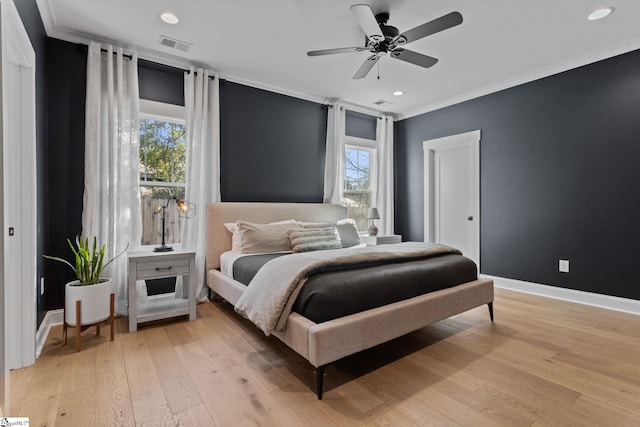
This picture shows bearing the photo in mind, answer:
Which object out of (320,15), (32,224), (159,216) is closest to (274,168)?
(159,216)

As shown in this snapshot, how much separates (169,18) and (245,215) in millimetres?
2093

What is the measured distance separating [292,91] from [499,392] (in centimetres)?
409

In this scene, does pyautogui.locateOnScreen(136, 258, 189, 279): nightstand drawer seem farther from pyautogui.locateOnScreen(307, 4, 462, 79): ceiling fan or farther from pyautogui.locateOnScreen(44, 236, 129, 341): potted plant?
pyautogui.locateOnScreen(307, 4, 462, 79): ceiling fan

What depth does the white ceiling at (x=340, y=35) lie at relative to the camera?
2602mm

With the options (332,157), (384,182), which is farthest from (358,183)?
(332,157)

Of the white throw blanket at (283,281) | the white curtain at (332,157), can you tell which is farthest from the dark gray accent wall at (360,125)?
the white throw blanket at (283,281)

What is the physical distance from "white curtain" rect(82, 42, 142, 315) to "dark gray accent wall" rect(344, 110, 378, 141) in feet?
10.3

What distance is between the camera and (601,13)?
270 cm

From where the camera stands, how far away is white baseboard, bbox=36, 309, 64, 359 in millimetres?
2408

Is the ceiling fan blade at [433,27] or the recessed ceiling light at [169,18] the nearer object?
the ceiling fan blade at [433,27]

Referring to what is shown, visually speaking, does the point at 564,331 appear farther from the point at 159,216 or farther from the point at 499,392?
the point at 159,216

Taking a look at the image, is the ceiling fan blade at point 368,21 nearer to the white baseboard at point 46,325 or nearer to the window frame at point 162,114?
Result: the window frame at point 162,114

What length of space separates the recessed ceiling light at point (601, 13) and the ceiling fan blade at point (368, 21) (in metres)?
1.88

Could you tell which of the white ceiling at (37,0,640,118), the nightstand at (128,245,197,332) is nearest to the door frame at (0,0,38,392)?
the nightstand at (128,245,197,332)
